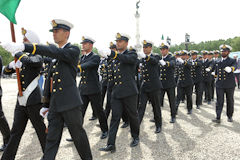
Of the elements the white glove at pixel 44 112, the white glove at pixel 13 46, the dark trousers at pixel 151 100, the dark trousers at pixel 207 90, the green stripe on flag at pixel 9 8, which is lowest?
the dark trousers at pixel 207 90

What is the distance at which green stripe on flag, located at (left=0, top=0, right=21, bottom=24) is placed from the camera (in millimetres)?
2812

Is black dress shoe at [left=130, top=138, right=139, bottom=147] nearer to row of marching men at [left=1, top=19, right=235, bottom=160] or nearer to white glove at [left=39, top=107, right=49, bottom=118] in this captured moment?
row of marching men at [left=1, top=19, right=235, bottom=160]

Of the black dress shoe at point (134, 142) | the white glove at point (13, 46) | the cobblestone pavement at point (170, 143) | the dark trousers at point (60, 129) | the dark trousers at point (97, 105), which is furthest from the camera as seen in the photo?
the dark trousers at point (97, 105)

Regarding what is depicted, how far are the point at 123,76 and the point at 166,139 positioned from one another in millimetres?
1821

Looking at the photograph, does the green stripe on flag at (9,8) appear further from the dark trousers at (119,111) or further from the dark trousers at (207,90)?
the dark trousers at (207,90)

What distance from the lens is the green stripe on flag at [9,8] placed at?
281 cm

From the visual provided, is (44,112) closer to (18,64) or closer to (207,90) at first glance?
(18,64)

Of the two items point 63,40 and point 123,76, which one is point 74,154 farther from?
point 63,40

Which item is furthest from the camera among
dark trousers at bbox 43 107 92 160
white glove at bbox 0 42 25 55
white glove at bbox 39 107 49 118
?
white glove at bbox 39 107 49 118

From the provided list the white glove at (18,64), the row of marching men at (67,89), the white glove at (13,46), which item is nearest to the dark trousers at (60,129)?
the row of marching men at (67,89)

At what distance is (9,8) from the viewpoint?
2844 millimetres

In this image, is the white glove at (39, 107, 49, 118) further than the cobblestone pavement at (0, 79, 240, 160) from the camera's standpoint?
No

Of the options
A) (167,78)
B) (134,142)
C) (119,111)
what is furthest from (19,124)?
(167,78)

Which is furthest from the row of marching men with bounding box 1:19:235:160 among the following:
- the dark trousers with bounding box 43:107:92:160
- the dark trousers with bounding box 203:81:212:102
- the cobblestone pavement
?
the dark trousers with bounding box 203:81:212:102
